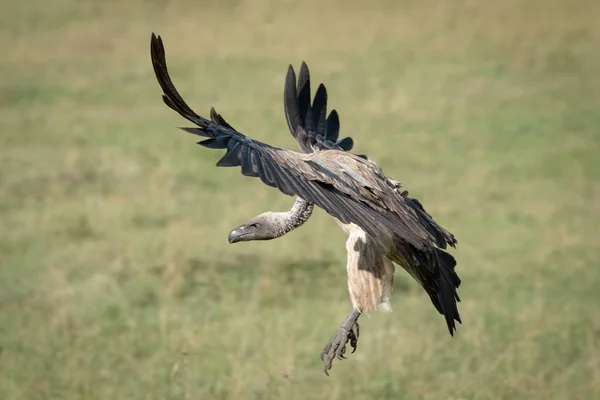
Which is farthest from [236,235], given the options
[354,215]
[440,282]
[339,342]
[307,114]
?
[307,114]

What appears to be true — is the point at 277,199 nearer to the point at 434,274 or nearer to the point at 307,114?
the point at 307,114

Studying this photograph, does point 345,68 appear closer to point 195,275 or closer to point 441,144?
point 441,144

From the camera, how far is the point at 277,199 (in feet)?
42.1

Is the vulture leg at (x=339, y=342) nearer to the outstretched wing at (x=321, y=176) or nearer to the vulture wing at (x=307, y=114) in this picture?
the outstretched wing at (x=321, y=176)

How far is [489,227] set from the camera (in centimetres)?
1210

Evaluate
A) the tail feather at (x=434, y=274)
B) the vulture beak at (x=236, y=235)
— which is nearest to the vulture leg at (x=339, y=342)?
the tail feather at (x=434, y=274)

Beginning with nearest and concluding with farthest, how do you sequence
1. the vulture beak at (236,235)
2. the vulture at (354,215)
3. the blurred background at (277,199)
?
the vulture at (354,215), the vulture beak at (236,235), the blurred background at (277,199)

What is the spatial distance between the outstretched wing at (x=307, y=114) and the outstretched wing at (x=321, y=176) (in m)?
0.95

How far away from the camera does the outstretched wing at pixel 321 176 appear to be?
538 cm

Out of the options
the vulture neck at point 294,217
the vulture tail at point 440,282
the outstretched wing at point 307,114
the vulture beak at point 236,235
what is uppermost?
the outstretched wing at point 307,114

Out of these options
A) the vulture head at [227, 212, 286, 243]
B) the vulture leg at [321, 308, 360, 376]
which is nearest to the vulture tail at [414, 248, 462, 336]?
the vulture leg at [321, 308, 360, 376]

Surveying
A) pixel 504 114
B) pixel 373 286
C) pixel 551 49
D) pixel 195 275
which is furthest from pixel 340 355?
pixel 551 49

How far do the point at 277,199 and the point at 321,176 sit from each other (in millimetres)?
7110

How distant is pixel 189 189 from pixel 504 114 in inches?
218
